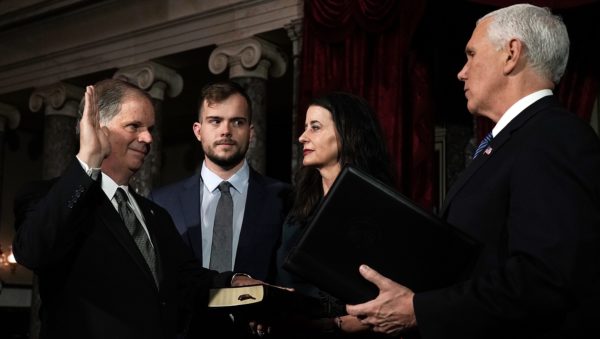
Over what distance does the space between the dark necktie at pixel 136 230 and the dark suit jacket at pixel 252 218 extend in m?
1.11

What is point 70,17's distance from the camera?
9406mm

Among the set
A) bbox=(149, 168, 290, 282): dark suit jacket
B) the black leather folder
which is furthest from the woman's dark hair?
the black leather folder

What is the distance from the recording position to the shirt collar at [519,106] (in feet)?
7.00

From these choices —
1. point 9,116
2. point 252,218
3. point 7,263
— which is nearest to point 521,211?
point 252,218

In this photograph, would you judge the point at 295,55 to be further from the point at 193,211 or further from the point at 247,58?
the point at 193,211

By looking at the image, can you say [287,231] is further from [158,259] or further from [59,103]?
[59,103]

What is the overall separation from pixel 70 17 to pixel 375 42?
4.50 meters

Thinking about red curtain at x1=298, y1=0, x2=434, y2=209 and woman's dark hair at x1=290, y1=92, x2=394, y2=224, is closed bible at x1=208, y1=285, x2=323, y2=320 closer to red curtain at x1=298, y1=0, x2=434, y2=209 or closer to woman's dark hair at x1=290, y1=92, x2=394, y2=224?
woman's dark hair at x1=290, y1=92, x2=394, y2=224

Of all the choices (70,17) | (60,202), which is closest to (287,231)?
(60,202)

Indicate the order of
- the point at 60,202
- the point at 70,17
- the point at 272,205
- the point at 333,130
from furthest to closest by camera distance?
the point at 70,17
the point at 272,205
the point at 333,130
the point at 60,202

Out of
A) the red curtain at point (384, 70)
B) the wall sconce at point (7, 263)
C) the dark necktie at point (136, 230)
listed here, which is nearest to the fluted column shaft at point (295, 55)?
the red curtain at point (384, 70)

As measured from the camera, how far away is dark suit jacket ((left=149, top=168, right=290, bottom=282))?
3.79 m

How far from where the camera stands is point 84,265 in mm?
2412

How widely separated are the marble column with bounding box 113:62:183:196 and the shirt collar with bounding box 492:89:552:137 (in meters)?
6.58
